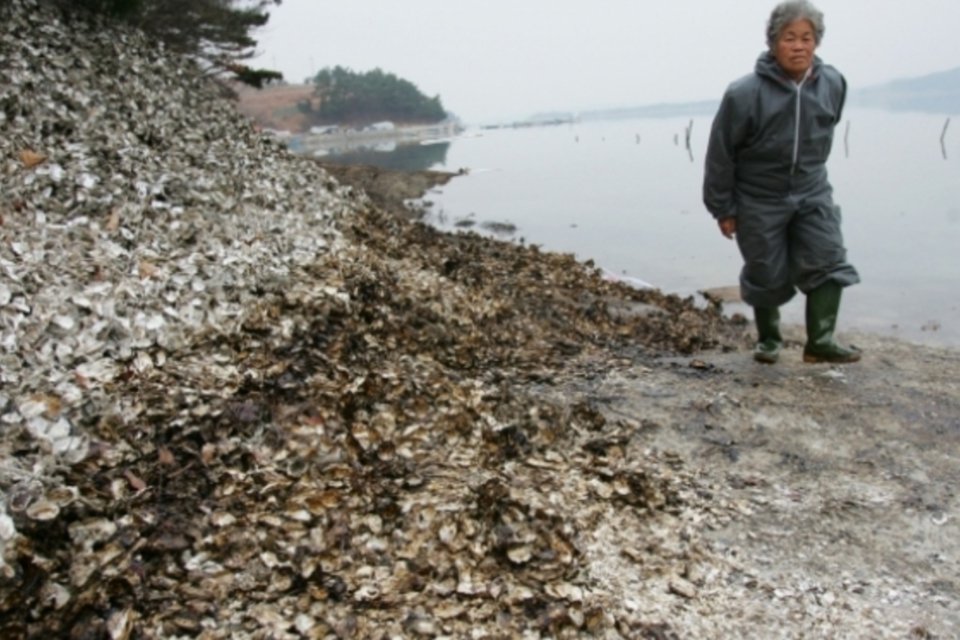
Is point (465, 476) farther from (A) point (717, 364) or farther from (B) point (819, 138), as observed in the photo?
(B) point (819, 138)

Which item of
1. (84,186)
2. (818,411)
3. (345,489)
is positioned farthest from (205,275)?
(818,411)

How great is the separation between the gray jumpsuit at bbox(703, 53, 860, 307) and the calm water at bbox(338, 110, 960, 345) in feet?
21.0

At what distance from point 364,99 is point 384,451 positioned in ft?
487

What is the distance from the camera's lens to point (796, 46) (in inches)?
218

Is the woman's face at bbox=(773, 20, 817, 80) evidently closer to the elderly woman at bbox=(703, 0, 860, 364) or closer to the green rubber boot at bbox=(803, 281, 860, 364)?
the elderly woman at bbox=(703, 0, 860, 364)

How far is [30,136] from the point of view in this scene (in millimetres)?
7906

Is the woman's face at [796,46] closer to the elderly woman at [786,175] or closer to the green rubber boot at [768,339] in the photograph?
the elderly woman at [786,175]

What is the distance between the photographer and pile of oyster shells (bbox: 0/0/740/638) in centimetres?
351

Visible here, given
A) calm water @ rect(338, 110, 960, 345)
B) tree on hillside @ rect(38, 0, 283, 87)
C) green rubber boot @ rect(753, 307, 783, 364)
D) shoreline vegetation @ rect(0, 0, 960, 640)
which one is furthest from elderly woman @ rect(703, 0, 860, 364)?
tree on hillside @ rect(38, 0, 283, 87)

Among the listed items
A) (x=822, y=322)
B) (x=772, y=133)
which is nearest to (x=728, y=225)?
(x=772, y=133)

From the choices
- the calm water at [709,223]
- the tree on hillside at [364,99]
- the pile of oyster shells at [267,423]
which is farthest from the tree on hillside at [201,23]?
the tree on hillside at [364,99]

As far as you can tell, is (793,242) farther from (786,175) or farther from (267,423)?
(267,423)

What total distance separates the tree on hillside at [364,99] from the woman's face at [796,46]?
142383 millimetres

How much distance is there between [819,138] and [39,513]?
228 inches
